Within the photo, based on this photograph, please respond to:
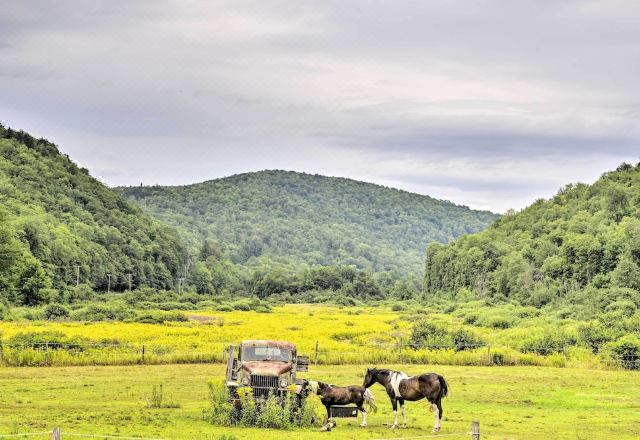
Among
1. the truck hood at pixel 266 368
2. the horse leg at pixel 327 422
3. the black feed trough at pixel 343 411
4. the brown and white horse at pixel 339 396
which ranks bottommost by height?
the horse leg at pixel 327 422

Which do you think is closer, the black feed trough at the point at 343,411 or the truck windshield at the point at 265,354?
the black feed trough at the point at 343,411

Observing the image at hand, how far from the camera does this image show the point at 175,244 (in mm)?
184375

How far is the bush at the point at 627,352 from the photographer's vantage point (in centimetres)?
5058

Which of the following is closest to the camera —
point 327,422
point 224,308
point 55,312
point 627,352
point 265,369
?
point 327,422

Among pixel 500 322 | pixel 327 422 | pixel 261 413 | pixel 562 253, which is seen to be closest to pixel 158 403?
pixel 261 413

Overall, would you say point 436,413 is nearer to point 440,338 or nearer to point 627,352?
point 627,352

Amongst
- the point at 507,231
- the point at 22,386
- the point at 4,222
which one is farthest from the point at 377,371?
the point at 507,231

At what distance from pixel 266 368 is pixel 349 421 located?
3163mm

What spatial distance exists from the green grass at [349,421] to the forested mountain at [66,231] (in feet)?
179

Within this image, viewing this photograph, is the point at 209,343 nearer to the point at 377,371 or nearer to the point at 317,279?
the point at 377,371

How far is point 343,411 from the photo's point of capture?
25859mm

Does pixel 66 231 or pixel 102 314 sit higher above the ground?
pixel 66 231

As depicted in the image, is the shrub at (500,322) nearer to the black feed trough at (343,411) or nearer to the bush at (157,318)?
the bush at (157,318)

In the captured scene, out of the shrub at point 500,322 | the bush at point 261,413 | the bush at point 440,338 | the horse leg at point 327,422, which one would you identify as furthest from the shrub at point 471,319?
the horse leg at point 327,422
